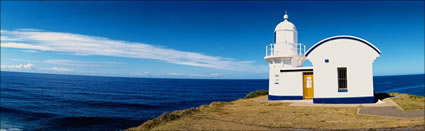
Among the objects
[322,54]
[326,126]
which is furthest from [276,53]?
[326,126]

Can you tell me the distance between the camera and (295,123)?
8664 mm

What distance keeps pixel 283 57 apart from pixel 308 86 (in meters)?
2.54

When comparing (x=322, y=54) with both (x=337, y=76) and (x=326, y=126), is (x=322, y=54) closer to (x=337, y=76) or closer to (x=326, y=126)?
(x=337, y=76)

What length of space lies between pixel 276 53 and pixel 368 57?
19.0 ft

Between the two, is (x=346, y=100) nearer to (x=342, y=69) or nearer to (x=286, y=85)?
(x=342, y=69)

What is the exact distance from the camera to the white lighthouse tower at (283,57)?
56.7 ft

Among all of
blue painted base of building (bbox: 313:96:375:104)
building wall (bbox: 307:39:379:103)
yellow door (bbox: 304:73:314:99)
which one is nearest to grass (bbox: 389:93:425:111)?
blue painted base of building (bbox: 313:96:375:104)

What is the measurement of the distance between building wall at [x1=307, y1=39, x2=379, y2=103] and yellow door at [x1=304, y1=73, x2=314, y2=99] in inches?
80.3

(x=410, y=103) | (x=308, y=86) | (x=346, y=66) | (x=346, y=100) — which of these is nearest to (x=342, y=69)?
(x=346, y=66)

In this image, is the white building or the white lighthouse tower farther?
the white lighthouse tower

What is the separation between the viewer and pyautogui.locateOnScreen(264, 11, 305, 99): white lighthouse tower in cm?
1728

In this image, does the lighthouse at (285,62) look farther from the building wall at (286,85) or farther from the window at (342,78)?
the window at (342,78)

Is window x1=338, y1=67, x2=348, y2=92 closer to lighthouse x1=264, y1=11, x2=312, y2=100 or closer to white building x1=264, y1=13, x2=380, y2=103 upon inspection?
white building x1=264, y1=13, x2=380, y2=103

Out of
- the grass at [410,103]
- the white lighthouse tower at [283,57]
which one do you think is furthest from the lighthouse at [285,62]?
the grass at [410,103]
